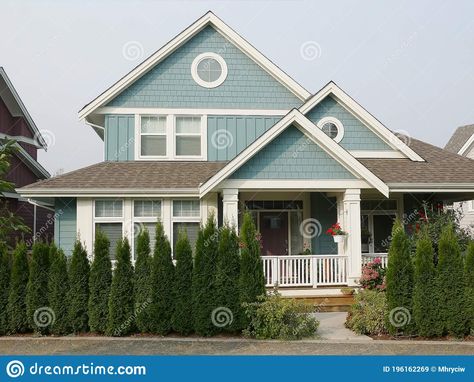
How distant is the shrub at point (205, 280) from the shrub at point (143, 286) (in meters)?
0.92

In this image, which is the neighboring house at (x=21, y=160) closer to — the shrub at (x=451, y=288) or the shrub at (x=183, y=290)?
the shrub at (x=183, y=290)

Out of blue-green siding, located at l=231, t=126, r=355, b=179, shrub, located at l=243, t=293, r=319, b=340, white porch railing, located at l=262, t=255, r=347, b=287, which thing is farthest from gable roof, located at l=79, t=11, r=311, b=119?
shrub, located at l=243, t=293, r=319, b=340

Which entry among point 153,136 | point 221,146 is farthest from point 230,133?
point 153,136

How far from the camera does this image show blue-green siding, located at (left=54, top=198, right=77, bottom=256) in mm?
13914

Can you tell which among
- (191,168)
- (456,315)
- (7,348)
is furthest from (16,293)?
(456,315)

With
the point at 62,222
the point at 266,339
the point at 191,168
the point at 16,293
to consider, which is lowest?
the point at 266,339

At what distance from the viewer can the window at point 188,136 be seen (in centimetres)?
1584

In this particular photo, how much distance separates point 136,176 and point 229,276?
5.45m

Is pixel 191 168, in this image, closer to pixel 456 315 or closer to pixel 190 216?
pixel 190 216

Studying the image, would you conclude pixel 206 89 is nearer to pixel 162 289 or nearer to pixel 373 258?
pixel 373 258

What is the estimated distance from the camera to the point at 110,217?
13.8 m

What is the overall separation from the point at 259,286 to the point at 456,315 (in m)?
3.76

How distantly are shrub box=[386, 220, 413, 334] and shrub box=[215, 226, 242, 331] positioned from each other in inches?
116

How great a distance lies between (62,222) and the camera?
13906 mm
